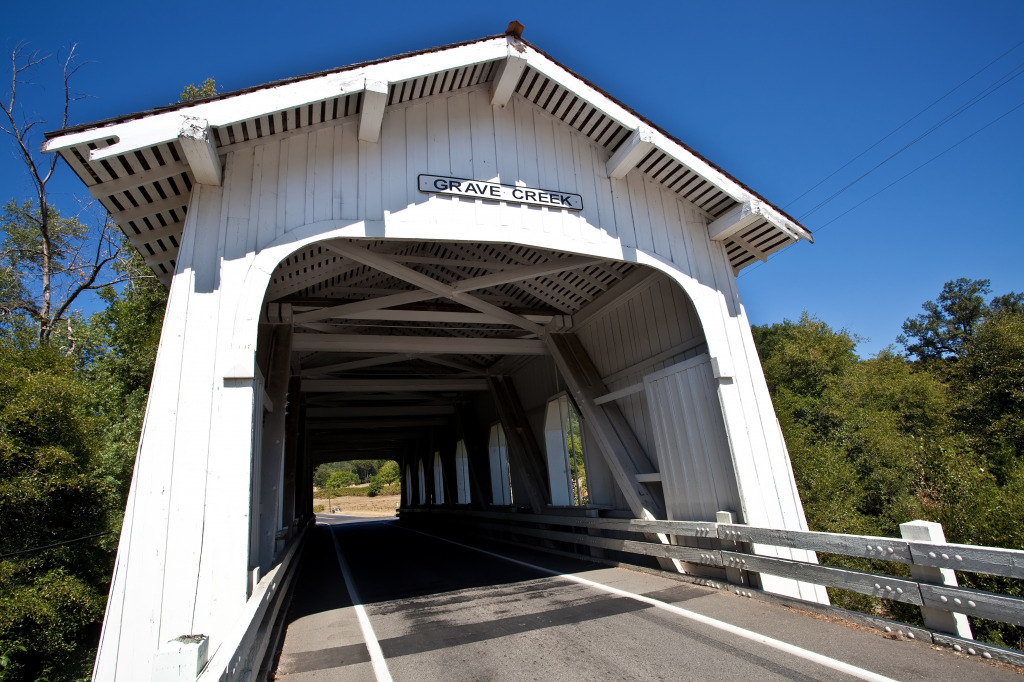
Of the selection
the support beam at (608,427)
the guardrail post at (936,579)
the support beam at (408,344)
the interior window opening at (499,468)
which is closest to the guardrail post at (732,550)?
the support beam at (608,427)

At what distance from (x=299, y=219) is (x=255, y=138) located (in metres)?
0.91

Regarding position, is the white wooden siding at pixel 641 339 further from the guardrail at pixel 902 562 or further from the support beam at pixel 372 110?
the support beam at pixel 372 110

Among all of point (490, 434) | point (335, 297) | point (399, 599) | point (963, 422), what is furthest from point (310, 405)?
point (963, 422)

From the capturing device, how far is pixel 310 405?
15805 mm

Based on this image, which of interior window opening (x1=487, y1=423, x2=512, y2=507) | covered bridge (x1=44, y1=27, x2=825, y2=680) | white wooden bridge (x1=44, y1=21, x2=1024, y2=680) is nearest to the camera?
white wooden bridge (x1=44, y1=21, x2=1024, y2=680)

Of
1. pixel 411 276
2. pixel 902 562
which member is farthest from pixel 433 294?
pixel 902 562

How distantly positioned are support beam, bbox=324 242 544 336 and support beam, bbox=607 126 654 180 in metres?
2.68

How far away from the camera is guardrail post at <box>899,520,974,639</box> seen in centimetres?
358

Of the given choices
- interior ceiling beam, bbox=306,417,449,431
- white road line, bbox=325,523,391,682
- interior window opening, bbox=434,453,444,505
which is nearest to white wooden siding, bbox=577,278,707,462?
white road line, bbox=325,523,391,682

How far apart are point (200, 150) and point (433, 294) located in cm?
359

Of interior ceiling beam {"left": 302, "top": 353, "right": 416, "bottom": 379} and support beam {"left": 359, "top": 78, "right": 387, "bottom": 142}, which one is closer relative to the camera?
support beam {"left": 359, "top": 78, "right": 387, "bottom": 142}

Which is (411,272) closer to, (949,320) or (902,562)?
(902,562)

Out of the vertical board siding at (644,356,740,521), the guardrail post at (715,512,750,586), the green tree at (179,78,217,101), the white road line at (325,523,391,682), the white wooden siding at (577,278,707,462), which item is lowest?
the white road line at (325,523,391,682)

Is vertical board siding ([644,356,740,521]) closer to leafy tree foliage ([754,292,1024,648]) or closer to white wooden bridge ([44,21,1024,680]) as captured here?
white wooden bridge ([44,21,1024,680])
